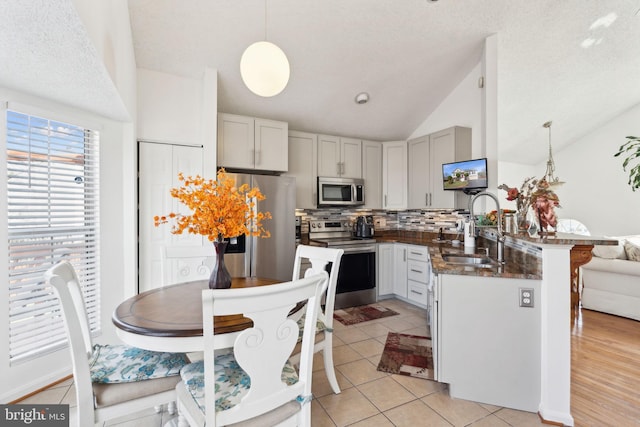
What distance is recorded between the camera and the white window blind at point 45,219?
2.02 m

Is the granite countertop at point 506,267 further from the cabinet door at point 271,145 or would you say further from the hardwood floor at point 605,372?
the cabinet door at point 271,145

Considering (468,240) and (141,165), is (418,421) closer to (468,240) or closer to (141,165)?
(468,240)

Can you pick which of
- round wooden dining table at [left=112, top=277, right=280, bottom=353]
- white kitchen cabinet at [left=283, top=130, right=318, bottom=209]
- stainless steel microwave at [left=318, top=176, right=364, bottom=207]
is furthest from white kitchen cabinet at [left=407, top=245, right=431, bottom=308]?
round wooden dining table at [left=112, top=277, right=280, bottom=353]

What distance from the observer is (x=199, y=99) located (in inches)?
120

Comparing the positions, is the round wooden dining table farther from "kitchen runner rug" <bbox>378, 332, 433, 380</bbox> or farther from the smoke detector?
the smoke detector

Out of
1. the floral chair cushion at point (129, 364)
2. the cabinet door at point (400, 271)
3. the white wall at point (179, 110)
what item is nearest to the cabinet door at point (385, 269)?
the cabinet door at point (400, 271)

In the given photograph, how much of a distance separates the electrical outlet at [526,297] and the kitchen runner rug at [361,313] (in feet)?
6.09

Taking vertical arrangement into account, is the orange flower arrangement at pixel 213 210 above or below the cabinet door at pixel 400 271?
above

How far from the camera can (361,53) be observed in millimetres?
3076

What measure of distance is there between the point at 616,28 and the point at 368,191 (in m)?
3.03

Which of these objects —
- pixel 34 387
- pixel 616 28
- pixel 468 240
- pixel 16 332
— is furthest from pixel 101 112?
pixel 616 28

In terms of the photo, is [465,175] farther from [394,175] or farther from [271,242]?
[271,242]

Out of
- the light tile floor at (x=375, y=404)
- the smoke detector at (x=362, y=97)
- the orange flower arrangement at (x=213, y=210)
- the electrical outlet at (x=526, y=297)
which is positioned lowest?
the light tile floor at (x=375, y=404)

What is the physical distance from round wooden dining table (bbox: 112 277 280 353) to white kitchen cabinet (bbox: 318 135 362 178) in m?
2.87
